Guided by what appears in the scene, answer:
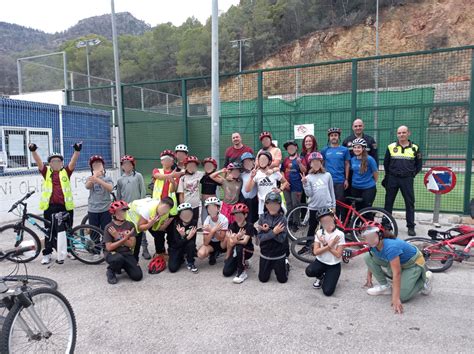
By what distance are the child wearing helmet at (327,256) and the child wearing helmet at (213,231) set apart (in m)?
1.36

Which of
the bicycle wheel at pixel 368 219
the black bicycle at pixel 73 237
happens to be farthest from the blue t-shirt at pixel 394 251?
the black bicycle at pixel 73 237

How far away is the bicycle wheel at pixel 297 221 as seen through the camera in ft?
20.6

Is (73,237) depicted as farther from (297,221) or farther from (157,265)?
(297,221)

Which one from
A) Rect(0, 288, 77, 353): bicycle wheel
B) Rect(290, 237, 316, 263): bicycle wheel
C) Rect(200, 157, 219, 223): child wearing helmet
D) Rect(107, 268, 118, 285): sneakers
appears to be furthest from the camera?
Rect(200, 157, 219, 223): child wearing helmet

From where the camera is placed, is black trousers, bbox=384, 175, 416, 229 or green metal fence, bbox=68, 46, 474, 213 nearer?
black trousers, bbox=384, 175, 416, 229

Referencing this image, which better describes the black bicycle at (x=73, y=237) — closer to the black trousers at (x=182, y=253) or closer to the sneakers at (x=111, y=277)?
the sneakers at (x=111, y=277)

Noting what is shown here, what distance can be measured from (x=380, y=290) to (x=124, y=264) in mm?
3179

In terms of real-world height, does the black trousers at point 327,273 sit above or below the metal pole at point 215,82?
below

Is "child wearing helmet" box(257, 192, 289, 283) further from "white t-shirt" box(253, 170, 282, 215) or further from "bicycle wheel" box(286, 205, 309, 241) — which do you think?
"bicycle wheel" box(286, 205, 309, 241)

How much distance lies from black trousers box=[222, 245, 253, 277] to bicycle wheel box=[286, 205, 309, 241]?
1690 mm

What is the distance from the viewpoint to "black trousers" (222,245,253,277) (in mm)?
4688

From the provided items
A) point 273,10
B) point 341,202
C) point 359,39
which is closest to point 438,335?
point 341,202

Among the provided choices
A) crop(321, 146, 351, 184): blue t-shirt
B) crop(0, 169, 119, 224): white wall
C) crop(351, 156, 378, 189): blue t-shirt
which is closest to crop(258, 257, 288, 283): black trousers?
crop(321, 146, 351, 184): blue t-shirt

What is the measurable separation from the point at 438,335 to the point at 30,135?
919 cm
